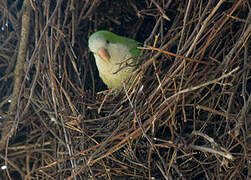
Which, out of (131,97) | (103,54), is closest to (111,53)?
(103,54)

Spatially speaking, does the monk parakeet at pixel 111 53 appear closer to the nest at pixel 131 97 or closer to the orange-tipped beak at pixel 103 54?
the orange-tipped beak at pixel 103 54

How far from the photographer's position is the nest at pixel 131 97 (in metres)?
1.56

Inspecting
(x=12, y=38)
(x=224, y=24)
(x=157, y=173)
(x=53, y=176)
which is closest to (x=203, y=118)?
(x=157, y=173)

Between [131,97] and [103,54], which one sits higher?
[103,54]

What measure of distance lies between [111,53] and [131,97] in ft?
1.53

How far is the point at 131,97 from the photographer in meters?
1.91

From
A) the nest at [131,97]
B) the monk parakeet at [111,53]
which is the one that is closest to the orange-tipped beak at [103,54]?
the monk parakeet at [111,53]

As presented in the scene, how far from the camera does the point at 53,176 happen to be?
6.65ft

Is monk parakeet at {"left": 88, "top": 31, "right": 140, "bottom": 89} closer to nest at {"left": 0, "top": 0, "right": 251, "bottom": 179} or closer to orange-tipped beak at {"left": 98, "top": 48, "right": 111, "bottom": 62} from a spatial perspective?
orange-tipped beak at {"left": 98, "top": 48, "right": 111, "bottom": 62}

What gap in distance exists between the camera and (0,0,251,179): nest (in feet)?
5.11

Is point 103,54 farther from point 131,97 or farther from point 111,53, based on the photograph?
point 131,97

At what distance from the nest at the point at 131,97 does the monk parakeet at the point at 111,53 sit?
0.44 feet

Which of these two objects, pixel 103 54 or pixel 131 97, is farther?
pixel 103 54

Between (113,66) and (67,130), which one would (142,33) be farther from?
(67,130)
